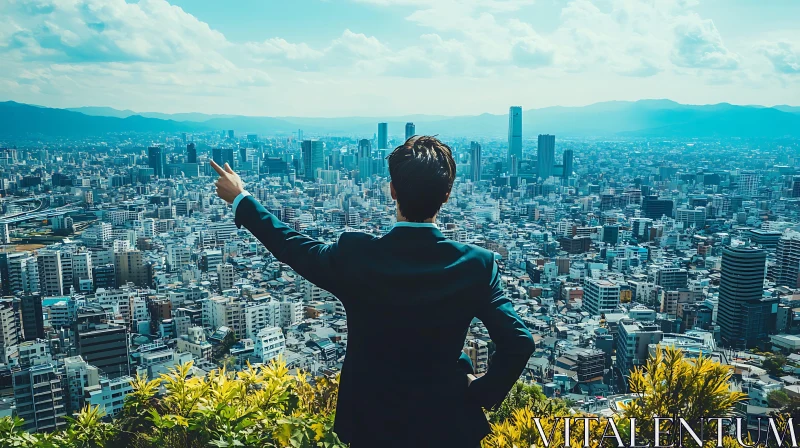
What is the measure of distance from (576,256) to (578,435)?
1685cm

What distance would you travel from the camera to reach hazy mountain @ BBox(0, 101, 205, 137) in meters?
28.2

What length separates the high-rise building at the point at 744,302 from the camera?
34.1 feet

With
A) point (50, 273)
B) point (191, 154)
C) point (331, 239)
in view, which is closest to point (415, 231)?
point (331, 239)

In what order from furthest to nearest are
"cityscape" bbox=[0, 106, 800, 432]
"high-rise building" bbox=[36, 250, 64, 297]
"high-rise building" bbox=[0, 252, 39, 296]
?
"high-rise building" bbox=[36, 250, 64, 297] < "high-rise building" bbox=[0, 252, 39, 296] < "cityscape" bbox=[0, 106, 800, 432]

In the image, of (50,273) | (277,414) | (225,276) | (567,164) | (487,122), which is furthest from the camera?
(487,122)

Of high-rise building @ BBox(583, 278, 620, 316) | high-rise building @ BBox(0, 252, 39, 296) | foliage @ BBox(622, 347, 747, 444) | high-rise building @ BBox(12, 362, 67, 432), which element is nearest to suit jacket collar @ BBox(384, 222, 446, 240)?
foliage @ BBox(622, 347, 747, 444)

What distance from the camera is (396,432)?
0.57m

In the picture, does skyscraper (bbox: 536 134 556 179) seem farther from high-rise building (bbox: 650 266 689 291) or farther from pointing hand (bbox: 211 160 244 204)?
pointing hand (bbox: 211 160 244 204)

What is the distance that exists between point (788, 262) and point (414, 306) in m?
16.1

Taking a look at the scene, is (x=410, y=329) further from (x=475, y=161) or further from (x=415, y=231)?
(x=475, y=161)

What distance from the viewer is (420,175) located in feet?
1.79

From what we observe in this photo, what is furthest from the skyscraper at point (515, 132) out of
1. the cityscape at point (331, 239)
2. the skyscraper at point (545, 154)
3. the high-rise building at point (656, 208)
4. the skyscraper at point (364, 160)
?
the high-rise building at point (656, 208)

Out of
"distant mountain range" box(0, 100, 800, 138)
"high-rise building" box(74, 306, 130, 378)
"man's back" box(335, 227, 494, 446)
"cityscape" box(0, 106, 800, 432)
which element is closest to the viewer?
"man's back" box(335, 227, 494, 446)

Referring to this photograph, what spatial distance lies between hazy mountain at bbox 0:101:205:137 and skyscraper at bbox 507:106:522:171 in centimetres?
2228
